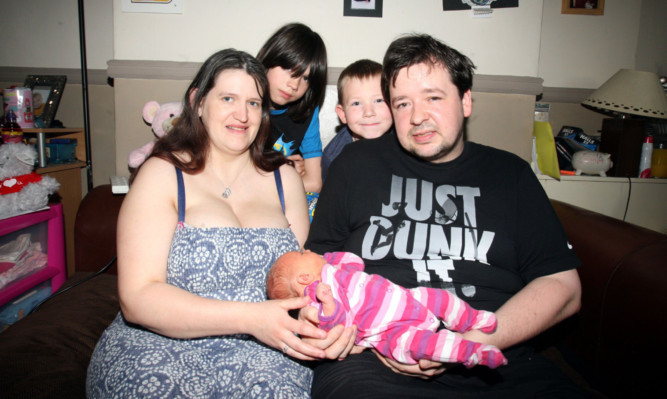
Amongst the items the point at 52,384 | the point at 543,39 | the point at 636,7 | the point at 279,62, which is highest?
the point at 636,7

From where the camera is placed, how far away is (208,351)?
3.59 ft

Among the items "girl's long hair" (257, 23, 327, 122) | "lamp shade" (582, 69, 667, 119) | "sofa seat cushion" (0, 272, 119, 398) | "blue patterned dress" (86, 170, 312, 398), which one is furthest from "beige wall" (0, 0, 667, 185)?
"blue patterned dress" (86, 170, 312, 398)

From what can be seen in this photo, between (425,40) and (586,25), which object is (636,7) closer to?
(586,25)

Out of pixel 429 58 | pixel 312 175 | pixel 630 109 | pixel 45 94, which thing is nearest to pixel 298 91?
pixel 312 175

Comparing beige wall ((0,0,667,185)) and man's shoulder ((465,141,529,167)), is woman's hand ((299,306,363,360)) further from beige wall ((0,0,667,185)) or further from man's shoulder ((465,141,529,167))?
beige wall ((0,0,667,185))

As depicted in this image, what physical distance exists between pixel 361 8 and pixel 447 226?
1.58 m

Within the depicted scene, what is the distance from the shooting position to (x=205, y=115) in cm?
132

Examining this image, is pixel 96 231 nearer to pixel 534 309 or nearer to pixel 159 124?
pixel 159 124

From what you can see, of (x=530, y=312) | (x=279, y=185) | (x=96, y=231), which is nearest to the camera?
(x=530, y=312)

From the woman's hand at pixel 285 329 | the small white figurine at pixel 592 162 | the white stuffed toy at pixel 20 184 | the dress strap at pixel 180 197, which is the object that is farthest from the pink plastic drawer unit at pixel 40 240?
the small white figurine at pixel 592 162

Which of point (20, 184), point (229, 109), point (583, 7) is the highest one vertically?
point (583, 7)

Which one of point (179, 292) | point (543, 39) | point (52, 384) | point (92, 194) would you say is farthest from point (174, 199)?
point (543, 39)

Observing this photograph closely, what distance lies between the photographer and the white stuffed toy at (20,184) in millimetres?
1700

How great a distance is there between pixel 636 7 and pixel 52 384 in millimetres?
4022
